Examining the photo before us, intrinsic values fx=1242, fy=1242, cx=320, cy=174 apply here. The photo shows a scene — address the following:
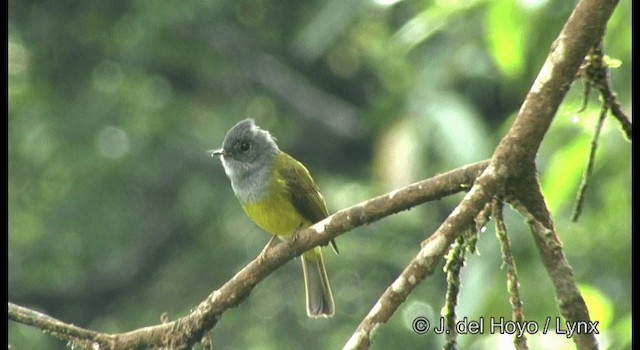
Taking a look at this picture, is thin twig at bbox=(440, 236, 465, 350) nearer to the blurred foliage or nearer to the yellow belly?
the yellow belly

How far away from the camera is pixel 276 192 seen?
504 cm

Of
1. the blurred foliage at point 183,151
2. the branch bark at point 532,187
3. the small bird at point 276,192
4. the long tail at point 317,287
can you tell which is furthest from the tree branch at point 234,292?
the blurred foliage at point 183,151

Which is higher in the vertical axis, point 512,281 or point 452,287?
point 512,281

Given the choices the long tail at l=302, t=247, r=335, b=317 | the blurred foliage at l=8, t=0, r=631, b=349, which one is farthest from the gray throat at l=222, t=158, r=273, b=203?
the blurred foliage at l=8, t=0, r=631, b=349

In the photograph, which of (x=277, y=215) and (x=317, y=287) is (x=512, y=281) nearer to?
(x=277, y=215)

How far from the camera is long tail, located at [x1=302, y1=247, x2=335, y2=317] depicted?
5043 millimetres

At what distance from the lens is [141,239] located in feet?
48.9

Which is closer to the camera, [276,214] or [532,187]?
[532,187]

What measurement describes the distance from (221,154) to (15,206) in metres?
8.83

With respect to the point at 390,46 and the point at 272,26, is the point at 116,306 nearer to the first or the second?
the point at 272,26

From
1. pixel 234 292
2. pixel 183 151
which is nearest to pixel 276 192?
pixel 234 292

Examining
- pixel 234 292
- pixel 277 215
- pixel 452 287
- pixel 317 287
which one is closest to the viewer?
pixel 452 287

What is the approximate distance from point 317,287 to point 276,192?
1.61ft

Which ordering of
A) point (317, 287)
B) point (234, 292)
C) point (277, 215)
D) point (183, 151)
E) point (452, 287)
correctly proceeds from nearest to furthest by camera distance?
point (452, 287) < point (234, 292) < point (277, 215) < point (317, 287) < point (183, 151)
